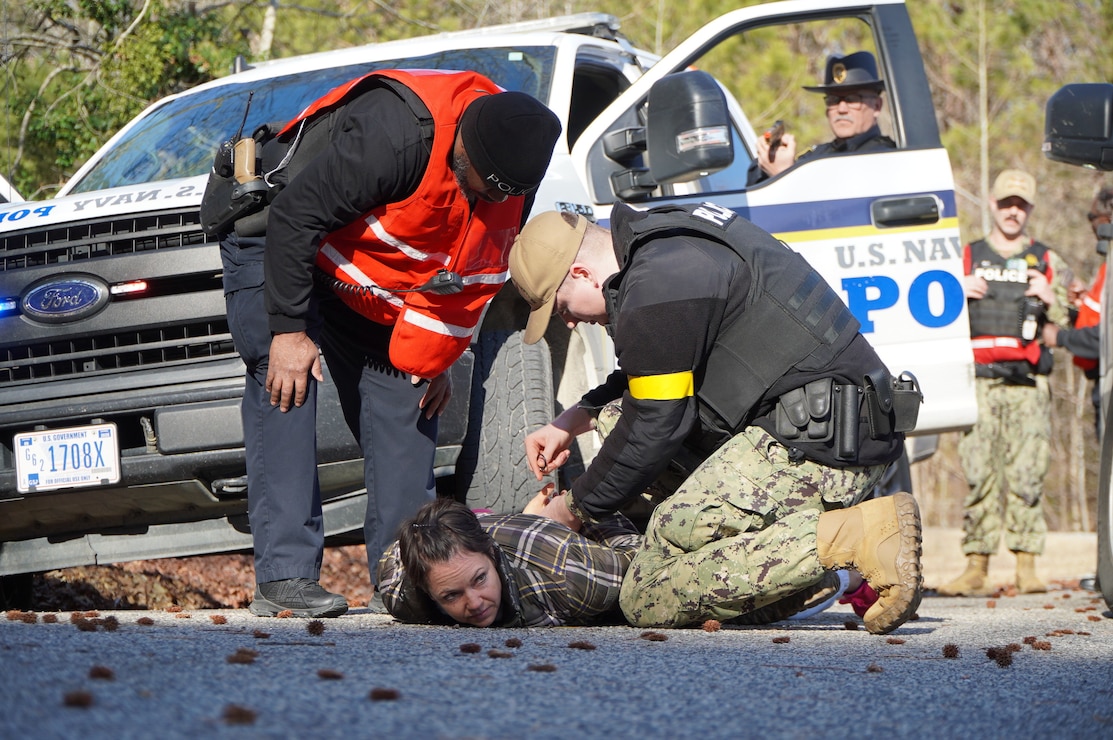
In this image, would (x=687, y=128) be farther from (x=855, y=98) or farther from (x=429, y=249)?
(x=855, y=98)

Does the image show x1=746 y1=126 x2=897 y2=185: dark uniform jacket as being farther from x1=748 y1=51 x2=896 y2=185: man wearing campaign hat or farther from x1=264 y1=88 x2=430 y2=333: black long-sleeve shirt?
x1=264 y1=88 x2=430 y2=333: black long-sleeve shirt

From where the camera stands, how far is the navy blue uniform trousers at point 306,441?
3.82 metres

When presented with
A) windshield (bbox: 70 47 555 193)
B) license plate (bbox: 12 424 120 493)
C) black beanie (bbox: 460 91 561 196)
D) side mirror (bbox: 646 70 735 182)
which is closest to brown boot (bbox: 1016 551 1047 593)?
side mirror (bbox: 646 70 735 182)

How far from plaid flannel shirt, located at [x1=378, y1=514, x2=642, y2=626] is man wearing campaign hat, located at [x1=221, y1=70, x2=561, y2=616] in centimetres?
22

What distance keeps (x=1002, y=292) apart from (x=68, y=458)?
538 cm

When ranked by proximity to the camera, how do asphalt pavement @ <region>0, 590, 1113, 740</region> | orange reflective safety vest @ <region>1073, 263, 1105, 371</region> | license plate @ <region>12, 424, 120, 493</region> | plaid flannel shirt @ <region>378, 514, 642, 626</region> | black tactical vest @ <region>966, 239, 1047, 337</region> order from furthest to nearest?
orange reflective safety vest @ <region>1073, 263, 1105, 371</region> < black tactical vest @ <region>966, 239, 1047, 337</region> < license plate @ <region>12, 424, 120, 493</region> < plaid flannel shirt @ <region>378, 514, 642, 626</region> < asphalt pavement @ <region>0, 590, 1113, 740</region>

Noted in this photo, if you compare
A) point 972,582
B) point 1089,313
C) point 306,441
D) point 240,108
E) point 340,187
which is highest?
point 240,108

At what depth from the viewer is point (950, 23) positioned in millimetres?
16812

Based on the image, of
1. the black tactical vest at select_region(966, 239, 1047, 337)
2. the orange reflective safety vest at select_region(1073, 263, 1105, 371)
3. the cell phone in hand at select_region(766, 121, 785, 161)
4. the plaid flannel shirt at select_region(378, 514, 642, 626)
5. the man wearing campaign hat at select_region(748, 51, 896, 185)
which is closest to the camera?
the plaid flannel shirt at select_region(378, 514, 642, 626)

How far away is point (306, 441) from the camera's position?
3857mm

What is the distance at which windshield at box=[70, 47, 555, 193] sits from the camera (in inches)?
201

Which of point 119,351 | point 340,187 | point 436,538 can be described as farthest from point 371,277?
point 119,351

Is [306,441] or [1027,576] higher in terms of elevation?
[306,441]

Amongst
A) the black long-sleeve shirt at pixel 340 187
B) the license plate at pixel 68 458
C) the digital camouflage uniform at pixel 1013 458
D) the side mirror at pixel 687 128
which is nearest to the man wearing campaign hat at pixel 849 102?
the side mirror at pixel 687 128
